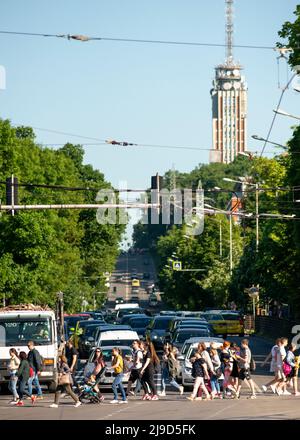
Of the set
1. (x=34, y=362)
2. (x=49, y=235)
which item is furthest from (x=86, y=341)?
(x=49, y=235)

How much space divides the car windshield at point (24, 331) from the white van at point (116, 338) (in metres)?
5.30

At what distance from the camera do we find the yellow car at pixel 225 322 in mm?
76000

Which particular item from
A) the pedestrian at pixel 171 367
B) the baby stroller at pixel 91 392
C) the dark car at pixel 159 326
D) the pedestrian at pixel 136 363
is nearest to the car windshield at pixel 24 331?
the pedestrian at pixel 171 367

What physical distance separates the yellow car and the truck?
33.8m

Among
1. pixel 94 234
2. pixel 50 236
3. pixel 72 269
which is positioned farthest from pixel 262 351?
pixel 94 234

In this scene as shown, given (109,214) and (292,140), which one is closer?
(292,140)

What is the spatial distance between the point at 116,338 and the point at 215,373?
11.1 m

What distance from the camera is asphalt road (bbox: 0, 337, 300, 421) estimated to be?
30594mm

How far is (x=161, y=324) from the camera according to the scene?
6450 cm

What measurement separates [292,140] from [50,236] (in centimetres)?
1893

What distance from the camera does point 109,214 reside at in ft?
396

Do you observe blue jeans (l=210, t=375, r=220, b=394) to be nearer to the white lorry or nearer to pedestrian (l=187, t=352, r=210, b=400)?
pedestrian (l=187, t=352, r=210, b=400)

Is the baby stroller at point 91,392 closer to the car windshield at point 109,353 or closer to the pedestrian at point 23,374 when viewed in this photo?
the pedestrian at point 23,374
